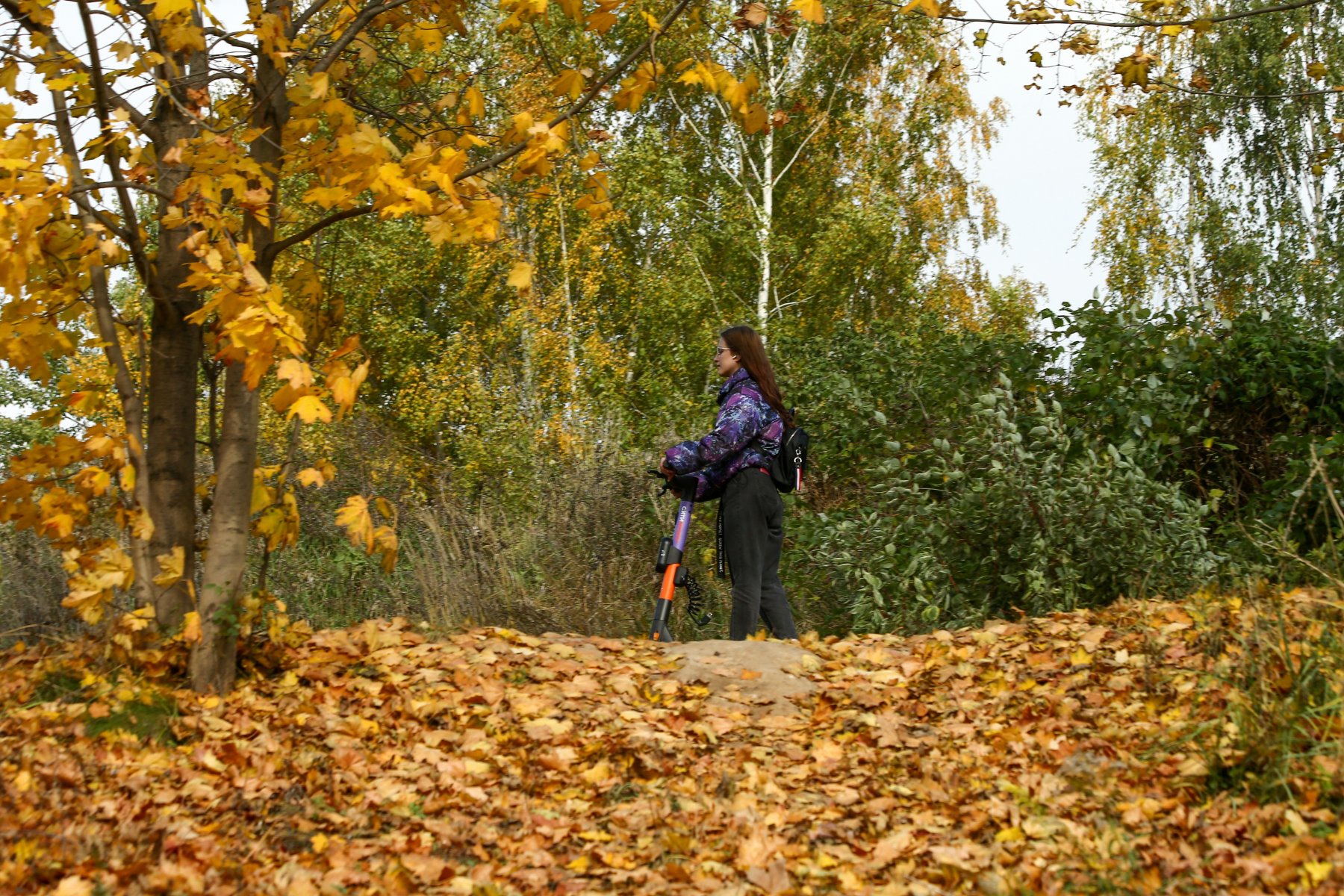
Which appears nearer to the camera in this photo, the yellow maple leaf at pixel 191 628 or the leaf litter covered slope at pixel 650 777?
the leaf litter covered slope at pixel 650 777

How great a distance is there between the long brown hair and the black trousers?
0.34 metres

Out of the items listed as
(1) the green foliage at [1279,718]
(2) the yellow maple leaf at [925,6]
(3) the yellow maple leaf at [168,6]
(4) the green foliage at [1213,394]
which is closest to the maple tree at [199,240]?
(3) the yellow maple leaf at [168,6]

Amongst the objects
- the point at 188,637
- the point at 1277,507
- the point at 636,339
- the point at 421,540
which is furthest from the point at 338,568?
the point at 636,339

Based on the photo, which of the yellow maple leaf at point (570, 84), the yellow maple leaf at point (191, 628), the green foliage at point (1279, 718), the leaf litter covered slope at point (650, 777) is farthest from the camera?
the yellow maple leaf at point (191, 628)

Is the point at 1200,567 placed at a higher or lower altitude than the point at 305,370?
lower

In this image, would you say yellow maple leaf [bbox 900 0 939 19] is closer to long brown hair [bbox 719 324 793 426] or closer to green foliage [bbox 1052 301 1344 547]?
long brown hair [bbox 719 324 793 426]

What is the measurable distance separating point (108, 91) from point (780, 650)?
372 centimetres

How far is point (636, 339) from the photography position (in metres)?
22.2

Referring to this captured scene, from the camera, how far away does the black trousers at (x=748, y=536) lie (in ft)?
20.5

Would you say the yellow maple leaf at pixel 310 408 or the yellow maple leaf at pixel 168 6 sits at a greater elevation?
the yellow maple leaf at pixel 168 6

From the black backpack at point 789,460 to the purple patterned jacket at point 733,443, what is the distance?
0.05 meters

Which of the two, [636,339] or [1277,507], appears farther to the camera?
[636,339]

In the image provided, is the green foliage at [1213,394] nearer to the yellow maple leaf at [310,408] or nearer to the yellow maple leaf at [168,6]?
the yellow maple leaf at [310,408]

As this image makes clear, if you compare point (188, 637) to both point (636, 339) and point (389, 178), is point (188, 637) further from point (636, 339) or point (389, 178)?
point (636, 339)
